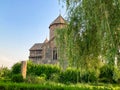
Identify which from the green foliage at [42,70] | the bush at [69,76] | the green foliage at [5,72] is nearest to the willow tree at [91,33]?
the bush at [69,76]

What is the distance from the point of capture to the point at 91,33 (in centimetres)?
1183

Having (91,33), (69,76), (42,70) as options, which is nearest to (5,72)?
(42,70)

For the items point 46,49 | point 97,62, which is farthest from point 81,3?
point 46,49

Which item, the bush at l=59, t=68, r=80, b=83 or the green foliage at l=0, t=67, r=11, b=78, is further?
the green foliage at l=0, t=67, r=11, b=78

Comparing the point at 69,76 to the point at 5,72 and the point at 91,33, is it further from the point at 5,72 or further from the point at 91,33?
the point at 91,33

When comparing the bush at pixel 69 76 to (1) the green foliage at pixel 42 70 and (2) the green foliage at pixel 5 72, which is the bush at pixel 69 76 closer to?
(1) the green foliage at pixel 42 70

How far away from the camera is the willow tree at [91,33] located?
10.2m

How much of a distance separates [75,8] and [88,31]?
4.18ft

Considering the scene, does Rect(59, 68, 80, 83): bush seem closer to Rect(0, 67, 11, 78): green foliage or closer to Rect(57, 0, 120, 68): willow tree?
Rect(0, 67, 11, 78): green foliage

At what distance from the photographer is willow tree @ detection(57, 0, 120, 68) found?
10172 mm

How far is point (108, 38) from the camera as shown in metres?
10.1

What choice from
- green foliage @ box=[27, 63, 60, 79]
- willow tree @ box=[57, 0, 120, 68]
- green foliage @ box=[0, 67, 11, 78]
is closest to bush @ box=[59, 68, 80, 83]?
green foliage @ box=[27, 63, 60, 79]

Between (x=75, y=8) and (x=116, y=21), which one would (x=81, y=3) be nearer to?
(x=75, y=8)

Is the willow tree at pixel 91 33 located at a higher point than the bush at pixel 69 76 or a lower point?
higher
